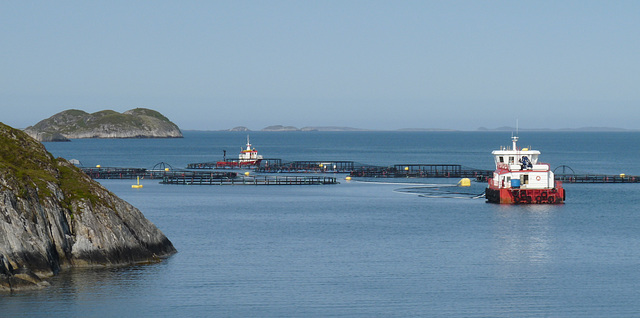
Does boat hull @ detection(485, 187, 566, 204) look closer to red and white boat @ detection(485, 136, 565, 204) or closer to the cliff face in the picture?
red and white boat @ detection(485, 136, 565, 204)

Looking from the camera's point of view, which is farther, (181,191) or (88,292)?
(181,191)

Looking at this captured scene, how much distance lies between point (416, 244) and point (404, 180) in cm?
7767

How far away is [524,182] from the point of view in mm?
97375

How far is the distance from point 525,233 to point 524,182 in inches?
1016

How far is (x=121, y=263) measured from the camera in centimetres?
5009

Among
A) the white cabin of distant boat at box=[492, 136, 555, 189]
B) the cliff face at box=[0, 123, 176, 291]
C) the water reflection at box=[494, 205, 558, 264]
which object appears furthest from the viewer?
the white cabin of distant boat at box=[492, 136, 555, 189]

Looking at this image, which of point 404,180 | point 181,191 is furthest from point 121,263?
point 404,180

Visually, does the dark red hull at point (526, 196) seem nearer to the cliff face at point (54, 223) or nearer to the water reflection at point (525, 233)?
the water reflection at point (525, 233)

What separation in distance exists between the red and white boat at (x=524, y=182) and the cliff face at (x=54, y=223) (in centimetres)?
5139

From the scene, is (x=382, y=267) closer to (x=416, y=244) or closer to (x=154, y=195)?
(x=416, y=244)

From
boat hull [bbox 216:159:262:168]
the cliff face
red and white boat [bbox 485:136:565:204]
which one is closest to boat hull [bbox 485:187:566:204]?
red and white boat [bbox 485:136:565:204]

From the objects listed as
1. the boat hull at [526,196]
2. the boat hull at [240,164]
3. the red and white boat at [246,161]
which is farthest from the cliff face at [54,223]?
the red and white boat at [246,161]

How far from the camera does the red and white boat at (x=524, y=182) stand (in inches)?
3784

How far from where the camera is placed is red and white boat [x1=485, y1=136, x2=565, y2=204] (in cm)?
9612
